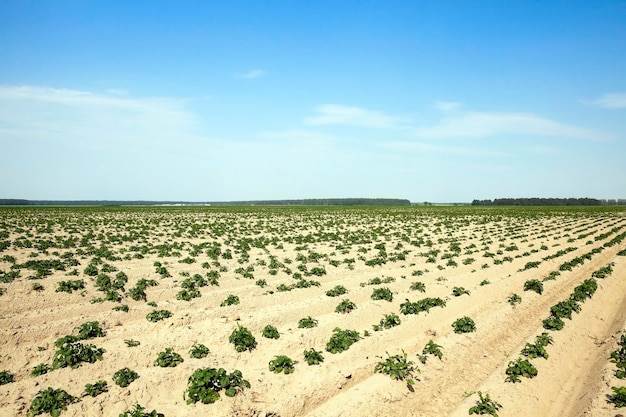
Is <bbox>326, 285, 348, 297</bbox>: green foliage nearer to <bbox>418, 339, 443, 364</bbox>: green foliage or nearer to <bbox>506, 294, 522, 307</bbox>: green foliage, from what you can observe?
<bbox>418, 339, 443, 364</bbox>: green foliage

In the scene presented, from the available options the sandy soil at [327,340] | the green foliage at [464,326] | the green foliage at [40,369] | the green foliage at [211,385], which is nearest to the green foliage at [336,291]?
the sandy soil at [327,340]

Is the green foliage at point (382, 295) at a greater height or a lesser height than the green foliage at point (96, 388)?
greater

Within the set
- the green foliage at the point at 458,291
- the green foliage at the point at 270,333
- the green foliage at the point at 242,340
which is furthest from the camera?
the green foliage at the point at 458,291

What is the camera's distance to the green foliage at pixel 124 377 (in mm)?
7961

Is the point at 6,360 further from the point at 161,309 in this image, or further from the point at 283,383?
the point at 283,383

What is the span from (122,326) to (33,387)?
381 centimetres

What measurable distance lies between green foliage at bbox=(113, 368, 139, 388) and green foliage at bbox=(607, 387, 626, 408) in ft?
33.7

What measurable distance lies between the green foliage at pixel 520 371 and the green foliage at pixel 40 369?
35.4 ft

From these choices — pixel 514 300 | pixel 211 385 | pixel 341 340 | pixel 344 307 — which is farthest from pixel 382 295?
pixel 211 385

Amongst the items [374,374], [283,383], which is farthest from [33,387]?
[374,374]

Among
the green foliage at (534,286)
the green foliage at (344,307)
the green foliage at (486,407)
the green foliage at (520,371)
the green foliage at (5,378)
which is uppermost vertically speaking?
the green foliage at (534,286)

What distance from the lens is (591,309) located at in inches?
539

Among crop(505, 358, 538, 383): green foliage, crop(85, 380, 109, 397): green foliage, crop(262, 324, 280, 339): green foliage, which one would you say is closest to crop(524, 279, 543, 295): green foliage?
crop(505, 358, 538, 383): green foliage

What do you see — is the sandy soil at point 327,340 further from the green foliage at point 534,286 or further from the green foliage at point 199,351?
the green foliage at point 534,286
